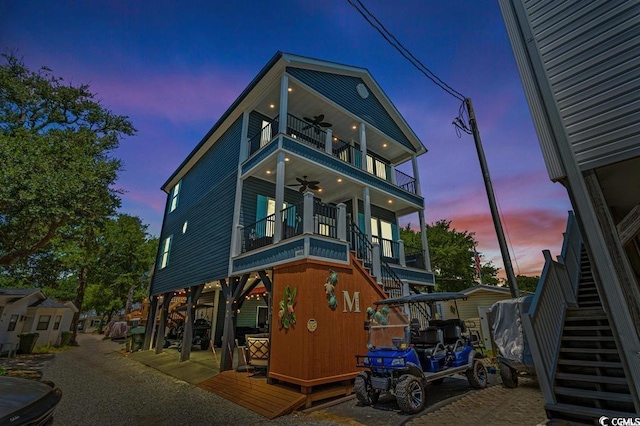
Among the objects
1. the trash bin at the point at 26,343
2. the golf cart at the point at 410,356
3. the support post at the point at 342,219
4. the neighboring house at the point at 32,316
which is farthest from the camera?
the trash bin at the point at 26,343

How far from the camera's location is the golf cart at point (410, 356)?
582 cm

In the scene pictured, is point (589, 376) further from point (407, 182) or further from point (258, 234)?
point (407, 182)

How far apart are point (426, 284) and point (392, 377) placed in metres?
7.80

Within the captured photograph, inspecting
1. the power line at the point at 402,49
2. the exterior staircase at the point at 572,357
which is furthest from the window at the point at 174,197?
the exterior staircase at the point at 572,357

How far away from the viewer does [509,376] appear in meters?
7.39

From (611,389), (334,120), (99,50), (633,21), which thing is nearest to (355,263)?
(611,389)

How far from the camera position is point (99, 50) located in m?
11.2

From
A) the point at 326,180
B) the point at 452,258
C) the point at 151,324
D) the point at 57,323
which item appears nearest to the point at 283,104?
the point at 326,180

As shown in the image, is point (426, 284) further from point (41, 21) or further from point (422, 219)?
point (41, 21)

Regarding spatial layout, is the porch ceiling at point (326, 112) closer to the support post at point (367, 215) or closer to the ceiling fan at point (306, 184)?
the ceiling fan at point (306, 184)

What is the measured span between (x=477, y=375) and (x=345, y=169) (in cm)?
818

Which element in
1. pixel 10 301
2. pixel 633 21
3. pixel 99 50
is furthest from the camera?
pixel 10 301

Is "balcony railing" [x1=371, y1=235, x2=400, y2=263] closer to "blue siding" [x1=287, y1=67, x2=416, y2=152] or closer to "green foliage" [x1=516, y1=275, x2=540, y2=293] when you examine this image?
"blue siding" [x1=287, y1=67, x2=416, y2=152]

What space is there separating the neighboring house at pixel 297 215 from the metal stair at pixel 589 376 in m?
4.58
